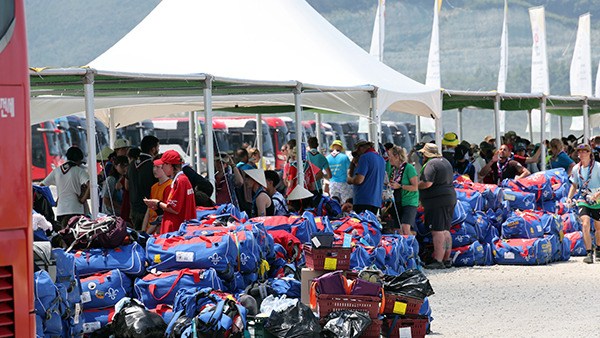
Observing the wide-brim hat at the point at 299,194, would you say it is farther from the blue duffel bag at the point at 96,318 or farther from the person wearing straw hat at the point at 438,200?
the blue duffel bag at the point at 96,318

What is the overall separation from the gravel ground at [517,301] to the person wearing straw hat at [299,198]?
2152 mm

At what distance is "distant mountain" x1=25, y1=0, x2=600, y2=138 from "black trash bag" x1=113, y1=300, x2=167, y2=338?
10481cm

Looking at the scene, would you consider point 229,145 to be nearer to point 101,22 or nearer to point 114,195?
Answer: point 114,195

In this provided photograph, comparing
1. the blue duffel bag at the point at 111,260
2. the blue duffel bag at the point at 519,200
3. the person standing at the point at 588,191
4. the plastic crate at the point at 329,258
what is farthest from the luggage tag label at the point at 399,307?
the blue duffel bag at the point at 519,200

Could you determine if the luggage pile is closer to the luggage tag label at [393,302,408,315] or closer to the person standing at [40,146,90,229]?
the person standing at [40,146,90,229]

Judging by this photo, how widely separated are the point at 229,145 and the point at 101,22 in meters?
133

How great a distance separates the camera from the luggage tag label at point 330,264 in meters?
6.94

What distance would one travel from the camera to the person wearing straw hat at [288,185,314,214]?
484 inches

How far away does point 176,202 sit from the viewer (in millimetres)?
8547

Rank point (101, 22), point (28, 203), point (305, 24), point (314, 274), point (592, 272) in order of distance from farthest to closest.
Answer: point (101, 22)
point (305, 24)
point (592, 272)
point (314, 274)
point (28, 203)

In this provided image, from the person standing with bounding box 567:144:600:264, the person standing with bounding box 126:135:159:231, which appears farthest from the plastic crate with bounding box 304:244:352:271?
the person standing with bounding box 567:144:600:264

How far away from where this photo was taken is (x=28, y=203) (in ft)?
13.0

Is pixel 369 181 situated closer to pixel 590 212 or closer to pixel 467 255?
pixel 467 255

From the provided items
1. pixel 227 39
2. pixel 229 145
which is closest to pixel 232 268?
pixel 227 39
